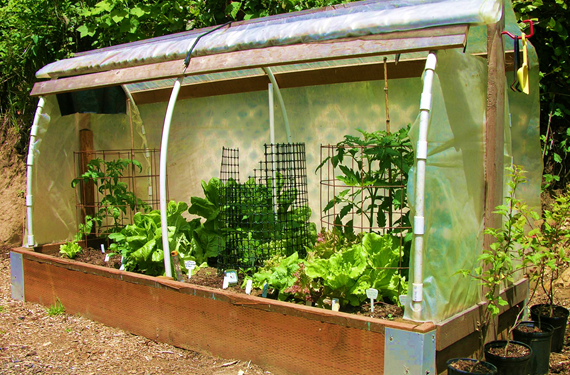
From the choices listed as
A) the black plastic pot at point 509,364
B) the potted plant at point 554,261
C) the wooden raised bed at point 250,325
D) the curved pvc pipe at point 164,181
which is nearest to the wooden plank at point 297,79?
the curved pvc pipe at point 164,181

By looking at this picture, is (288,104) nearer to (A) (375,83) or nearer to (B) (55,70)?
(A) (375,83)

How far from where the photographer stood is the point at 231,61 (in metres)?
3.92

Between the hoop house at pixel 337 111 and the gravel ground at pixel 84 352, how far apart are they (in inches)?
29.8

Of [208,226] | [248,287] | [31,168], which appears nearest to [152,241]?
[208,226]

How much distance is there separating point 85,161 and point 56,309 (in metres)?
1.84

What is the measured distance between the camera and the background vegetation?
4.85m

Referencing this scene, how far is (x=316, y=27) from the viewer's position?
354 cm

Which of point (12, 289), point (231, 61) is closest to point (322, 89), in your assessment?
point (231, 61)

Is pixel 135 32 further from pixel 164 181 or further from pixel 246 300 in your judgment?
pixel 246 300

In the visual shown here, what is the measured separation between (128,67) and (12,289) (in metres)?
2.67

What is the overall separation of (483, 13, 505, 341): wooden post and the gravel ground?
5.91ft

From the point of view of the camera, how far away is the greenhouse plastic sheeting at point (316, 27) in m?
2.98

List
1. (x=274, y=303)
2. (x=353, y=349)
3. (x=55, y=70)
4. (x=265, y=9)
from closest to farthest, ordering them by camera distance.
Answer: (x=353, y=349) < (x=274, y=303) < (x=55, y=70) < (x=265, y=9)

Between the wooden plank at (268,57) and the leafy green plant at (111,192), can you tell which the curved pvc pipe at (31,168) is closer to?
the wooden plank at (268,57)
